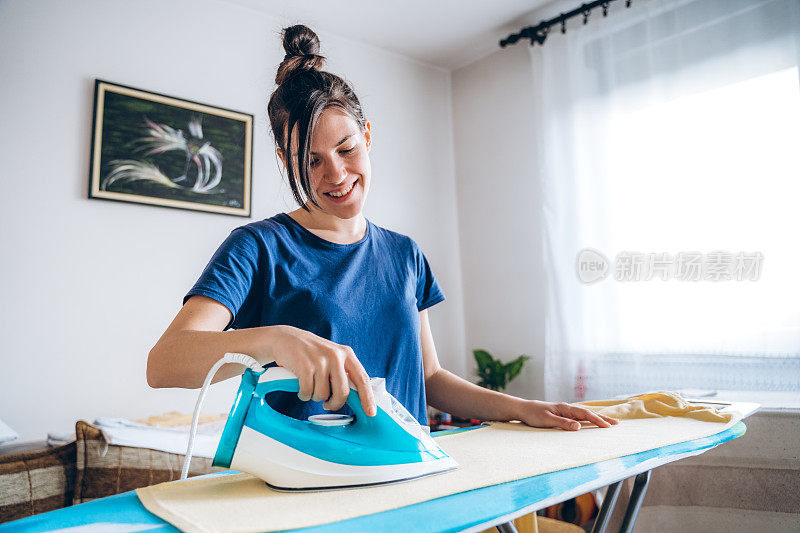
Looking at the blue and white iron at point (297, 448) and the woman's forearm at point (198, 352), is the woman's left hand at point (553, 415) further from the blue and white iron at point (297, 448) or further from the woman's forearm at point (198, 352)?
the woman's forearm at point (198, 352)

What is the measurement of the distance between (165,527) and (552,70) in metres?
2.94

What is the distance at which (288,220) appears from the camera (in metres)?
1.03

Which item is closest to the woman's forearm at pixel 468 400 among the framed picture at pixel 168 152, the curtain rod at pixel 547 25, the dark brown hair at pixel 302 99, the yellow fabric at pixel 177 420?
the dark brown hair at pixel 302 99

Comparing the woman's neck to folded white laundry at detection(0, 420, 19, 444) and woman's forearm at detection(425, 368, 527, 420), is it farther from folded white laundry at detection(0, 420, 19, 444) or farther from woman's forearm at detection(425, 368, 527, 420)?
folded white laundry at detection(0, 420, 19, 444)

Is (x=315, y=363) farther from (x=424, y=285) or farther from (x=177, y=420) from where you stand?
(x=177, y=420)

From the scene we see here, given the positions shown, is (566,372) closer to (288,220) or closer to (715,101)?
(715,101)

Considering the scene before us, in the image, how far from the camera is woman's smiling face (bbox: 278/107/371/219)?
1.00 m

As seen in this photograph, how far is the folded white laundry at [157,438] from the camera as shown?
1.50 m

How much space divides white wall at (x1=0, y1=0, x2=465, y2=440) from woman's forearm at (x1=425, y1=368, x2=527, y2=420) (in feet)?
5.56

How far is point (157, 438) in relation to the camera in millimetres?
1642

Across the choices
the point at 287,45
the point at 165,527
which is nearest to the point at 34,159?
the point at 287,45

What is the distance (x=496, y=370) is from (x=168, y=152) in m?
1.92

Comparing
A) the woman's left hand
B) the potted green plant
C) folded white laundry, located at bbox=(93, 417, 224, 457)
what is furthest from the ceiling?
the woman's left hand

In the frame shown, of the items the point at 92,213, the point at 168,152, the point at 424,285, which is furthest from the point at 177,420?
the point at 424,285
